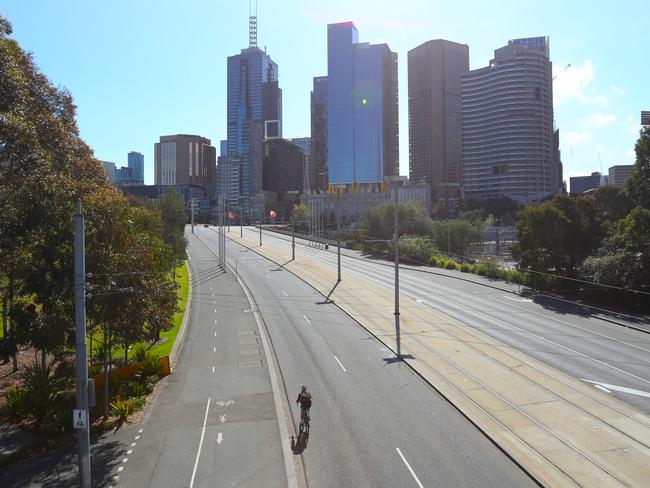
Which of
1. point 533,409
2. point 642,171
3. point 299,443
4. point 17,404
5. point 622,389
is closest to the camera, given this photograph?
point 299,443

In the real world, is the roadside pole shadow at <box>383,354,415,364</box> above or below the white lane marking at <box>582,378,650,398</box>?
above

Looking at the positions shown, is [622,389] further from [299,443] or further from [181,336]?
[181,336]

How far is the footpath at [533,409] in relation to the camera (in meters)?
14.5

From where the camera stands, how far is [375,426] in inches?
697

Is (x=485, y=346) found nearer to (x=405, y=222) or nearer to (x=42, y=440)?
(x=42, y=440)

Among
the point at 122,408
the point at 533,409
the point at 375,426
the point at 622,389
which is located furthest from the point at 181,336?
the point at 622,389

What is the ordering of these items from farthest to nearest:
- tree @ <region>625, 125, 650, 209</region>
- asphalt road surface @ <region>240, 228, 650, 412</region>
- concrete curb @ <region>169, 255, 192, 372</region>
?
tree @ <region>625, 125, 650, 209</region>
concrete curb @ <region>169, 255, 192, 372</region>
asphalt road surface @ <region>240, 228, 650, 412</region>

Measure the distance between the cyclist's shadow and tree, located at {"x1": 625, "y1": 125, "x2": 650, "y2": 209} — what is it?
42.8 m

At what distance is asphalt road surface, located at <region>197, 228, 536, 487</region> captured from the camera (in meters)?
14.2

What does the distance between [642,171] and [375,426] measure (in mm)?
41910

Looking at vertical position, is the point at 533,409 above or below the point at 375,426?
above

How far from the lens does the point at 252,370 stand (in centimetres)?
2544

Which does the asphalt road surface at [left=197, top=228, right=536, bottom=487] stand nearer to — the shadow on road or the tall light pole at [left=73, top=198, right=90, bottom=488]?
the shadow on road

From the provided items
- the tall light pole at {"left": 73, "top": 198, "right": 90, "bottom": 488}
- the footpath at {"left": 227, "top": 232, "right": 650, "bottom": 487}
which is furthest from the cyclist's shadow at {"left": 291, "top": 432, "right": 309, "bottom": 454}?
the tall light pole at {"left": 73, "top": 198, "right": 90, "bottom": 488}
